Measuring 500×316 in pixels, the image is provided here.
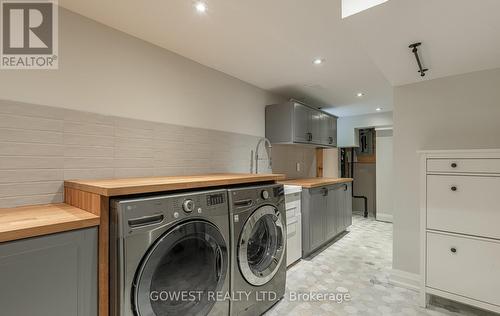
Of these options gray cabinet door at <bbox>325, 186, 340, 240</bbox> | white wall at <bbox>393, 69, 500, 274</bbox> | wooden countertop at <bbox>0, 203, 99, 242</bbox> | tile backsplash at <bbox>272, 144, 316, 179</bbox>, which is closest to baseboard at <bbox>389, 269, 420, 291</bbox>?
white wall at <bbox>393, 69, 500, 274</bbox>

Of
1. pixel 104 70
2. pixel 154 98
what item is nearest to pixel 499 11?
pixel 154 98

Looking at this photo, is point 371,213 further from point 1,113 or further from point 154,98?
point 1,113

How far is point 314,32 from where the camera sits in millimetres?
1770

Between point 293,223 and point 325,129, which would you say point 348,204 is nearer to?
point 325,129

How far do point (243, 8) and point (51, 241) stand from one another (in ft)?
5.38

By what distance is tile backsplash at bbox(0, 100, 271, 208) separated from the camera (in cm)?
133

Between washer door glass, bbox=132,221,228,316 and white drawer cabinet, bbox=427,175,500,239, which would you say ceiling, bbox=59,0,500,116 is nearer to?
white drawer cabinet, bbox=427,175,500,239

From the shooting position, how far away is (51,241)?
0.94 m

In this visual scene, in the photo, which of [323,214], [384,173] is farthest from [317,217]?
[384,173]

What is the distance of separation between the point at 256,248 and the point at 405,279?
1.52 m

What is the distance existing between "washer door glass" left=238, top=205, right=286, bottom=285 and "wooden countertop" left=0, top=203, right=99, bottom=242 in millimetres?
947

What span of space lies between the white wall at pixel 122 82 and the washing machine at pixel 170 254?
985mm

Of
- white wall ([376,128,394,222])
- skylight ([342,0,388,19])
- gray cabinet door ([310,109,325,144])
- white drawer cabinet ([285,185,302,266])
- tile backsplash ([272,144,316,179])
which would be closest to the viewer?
skylight ([342,0,388,19])

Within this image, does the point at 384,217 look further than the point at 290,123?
Yes
